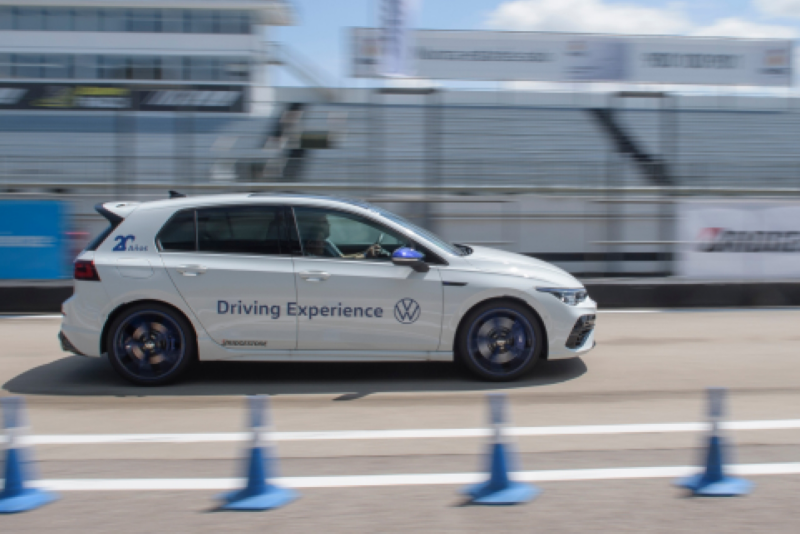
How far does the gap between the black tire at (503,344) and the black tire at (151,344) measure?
7.21 feet

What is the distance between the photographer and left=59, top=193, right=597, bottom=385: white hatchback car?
6156 millimetres

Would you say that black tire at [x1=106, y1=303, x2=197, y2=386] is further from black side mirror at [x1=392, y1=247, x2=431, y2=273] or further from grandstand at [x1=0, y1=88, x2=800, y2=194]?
grandstand at [x1=0, y1=88, x2=800, y2=194]

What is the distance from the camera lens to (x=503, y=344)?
20.8ft

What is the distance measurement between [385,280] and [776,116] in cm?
2148

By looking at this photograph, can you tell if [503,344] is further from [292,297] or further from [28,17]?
[28,17]

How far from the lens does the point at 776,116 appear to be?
23.7 m

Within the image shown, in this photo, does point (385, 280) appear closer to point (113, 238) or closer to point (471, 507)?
point (113, 238)

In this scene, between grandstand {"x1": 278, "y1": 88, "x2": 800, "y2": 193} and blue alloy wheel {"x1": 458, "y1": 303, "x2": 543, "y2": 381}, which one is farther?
grandstand {"x1": 278, "y1": 88, "x2": 800, "y2": 193}

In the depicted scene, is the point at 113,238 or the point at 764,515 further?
the point at 113,238

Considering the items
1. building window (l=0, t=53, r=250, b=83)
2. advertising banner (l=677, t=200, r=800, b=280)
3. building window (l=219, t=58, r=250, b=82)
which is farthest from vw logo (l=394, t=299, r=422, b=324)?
building window (l=0, t=53, r=250, b=83)

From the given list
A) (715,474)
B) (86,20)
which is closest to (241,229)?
(715,474)

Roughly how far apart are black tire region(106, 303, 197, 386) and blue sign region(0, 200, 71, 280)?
5.19 m

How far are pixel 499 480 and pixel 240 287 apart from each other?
3015mm

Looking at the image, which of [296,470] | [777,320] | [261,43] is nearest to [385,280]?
[296,470]
